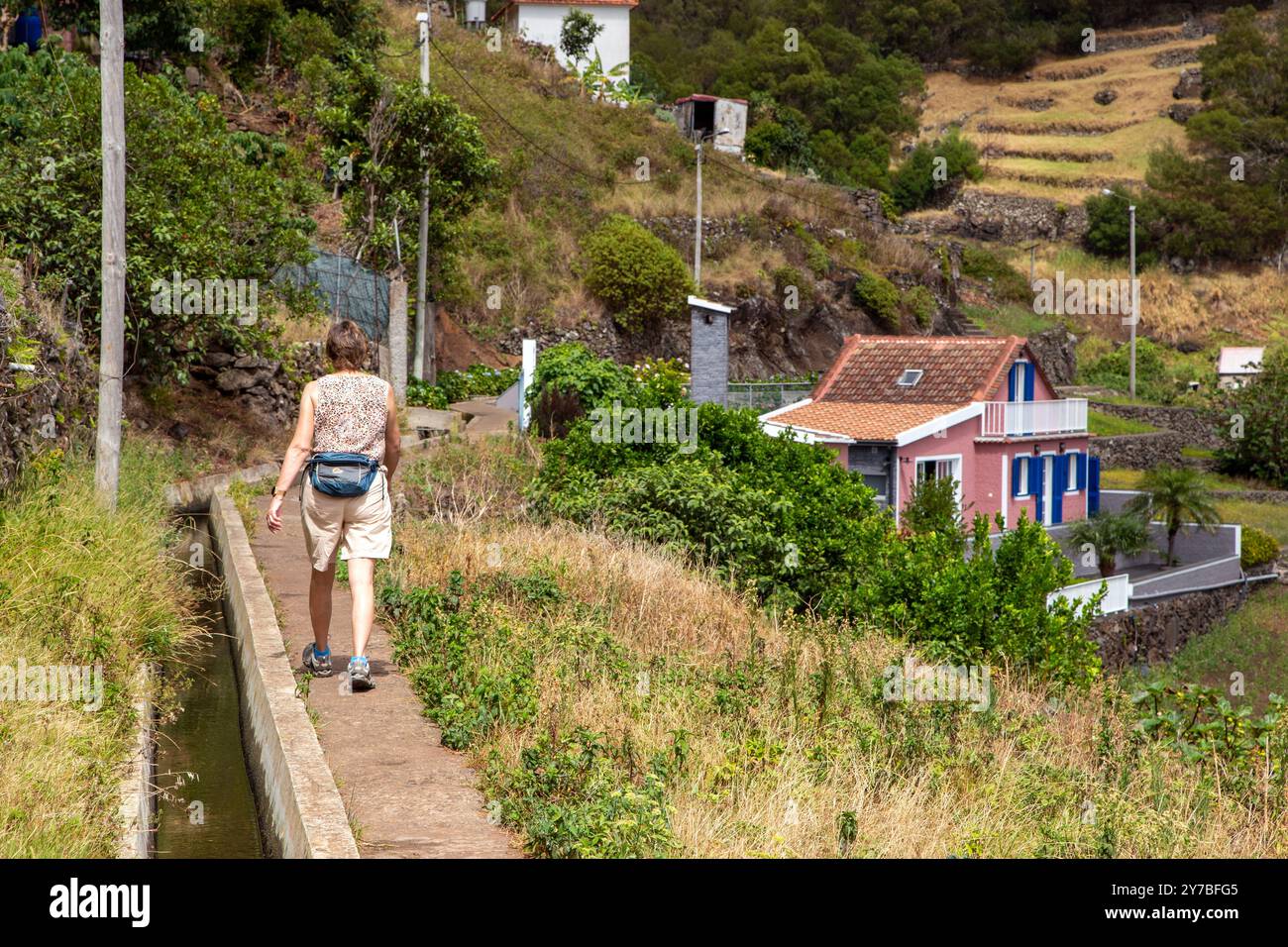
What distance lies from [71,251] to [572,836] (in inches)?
628

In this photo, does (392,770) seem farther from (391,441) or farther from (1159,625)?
(1159,625)

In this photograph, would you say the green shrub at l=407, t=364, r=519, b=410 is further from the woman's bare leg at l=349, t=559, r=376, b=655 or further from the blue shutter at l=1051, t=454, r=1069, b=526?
the woman's bare leg at l=349, t=559, r=376, b=655

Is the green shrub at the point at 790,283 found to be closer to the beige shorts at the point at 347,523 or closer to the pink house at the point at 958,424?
the pink house at the point at 958,424

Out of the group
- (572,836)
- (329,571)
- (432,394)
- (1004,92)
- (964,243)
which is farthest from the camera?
(1004,92)

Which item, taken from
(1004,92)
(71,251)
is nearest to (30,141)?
(71,251)

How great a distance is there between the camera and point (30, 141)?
19109 millimetres

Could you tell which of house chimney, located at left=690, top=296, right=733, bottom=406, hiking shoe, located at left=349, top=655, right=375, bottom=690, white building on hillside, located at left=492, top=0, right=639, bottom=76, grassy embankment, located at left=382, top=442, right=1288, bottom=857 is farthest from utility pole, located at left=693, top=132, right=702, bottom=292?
hiking shoe, located at left=349, top=655, right=375, bottom=690

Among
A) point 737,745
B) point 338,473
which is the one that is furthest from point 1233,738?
point 338,473

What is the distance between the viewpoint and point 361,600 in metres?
7.98

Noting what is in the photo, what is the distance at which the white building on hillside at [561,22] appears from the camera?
201 feet

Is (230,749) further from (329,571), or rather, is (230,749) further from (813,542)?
(813,542)

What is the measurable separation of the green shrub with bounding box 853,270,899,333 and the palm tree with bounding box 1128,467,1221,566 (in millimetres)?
19534

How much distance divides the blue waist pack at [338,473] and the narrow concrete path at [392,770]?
1142 millimetres

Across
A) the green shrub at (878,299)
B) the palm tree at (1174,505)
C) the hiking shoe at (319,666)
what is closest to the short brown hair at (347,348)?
the hiking shoe at (319,666)
